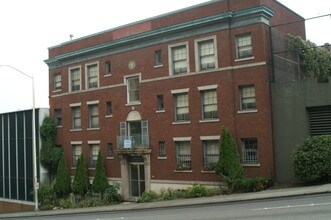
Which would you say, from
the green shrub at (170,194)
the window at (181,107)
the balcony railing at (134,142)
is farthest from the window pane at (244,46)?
the green shrub at (170,194)

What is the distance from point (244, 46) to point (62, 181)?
20.2 meters

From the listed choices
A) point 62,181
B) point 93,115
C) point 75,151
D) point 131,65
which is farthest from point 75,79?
point 62,181

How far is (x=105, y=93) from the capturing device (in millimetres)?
36250

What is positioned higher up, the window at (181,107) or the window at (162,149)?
the window at (181,107)

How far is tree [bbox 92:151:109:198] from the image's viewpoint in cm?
3494

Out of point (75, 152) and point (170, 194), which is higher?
point (75, 152)

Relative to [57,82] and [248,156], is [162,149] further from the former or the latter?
[57,82]

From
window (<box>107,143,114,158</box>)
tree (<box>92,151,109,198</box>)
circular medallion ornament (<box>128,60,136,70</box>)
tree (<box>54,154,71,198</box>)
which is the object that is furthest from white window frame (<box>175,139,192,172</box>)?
tree (<box>54,154,71,198</box>)

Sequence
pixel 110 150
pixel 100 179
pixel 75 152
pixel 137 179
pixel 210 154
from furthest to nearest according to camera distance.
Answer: pixel 75 152, pixel 110 150, pixel 100 179, pixel 137 179, pixel 210 154

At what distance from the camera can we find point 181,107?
3127 centimetres

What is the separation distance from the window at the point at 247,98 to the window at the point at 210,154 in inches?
126

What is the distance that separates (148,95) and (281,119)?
10727mm

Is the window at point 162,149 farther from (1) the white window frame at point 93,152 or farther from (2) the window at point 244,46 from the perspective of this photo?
(2) the window at point 244,46

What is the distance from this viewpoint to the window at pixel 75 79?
39.1 metres
